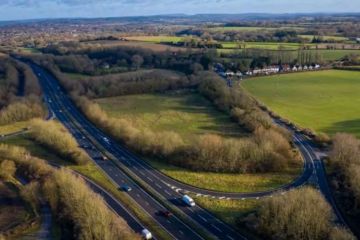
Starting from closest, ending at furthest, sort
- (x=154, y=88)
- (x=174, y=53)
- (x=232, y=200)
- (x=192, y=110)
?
1. (x=232, y=200)
2. (x=192, y=110)
3. (x=154, y=88)
4. (x=174, y=53)

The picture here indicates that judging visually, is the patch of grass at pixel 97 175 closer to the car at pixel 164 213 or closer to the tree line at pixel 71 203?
the car at pixel 164 213

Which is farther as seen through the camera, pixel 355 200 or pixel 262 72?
pixel 262 72

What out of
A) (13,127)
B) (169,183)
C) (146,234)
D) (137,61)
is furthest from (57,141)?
(137,61)

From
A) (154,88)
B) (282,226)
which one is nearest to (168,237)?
(282,226)

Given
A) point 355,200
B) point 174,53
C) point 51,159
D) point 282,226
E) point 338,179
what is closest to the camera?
point 282,226

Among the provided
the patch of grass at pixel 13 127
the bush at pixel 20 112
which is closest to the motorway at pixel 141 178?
the bush at pixel 20 112

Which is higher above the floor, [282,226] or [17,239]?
[282,226]

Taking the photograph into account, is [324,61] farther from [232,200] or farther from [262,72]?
[232,200]
